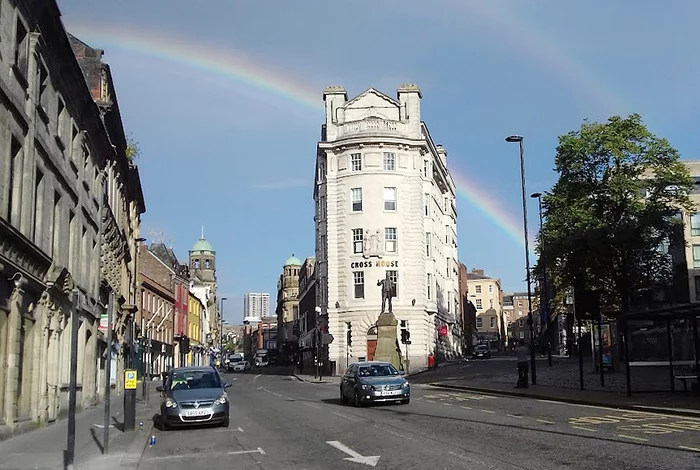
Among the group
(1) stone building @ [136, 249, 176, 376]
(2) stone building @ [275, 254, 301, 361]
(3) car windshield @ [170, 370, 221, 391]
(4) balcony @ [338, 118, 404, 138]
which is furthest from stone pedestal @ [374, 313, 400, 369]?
(2) stone building @ [275, 254, 301, 361]

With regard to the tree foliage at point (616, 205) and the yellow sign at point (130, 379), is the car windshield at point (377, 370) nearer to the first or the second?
the yellow sign at point (130, 379)

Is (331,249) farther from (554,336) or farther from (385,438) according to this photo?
(554,336)

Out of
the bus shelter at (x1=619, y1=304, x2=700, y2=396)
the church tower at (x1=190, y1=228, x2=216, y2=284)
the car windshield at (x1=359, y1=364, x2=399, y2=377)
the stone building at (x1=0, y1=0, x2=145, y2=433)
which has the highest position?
the church tower at (x1=190, y1=228, x2=216, y2=284)

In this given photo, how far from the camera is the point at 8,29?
17.9m

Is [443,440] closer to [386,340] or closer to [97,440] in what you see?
[97,440]

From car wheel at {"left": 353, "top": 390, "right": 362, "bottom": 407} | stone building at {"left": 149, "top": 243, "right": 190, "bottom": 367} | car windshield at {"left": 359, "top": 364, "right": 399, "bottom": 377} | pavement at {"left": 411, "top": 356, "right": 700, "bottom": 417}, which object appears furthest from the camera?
stone building at {"left": 149, "top": 243, "right": 190, "bottom": 367}

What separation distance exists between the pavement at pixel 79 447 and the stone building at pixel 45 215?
2.43ft

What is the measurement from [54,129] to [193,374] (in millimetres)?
8723

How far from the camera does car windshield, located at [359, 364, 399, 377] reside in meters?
26.7

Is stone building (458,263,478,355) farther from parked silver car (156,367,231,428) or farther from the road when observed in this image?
parked silver car (156,367,231,428)

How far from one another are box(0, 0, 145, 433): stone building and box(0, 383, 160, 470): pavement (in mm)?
742

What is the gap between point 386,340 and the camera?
5034cm

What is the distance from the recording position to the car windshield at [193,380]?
20.8 metres

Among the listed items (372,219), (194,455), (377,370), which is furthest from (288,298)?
(194,455)
